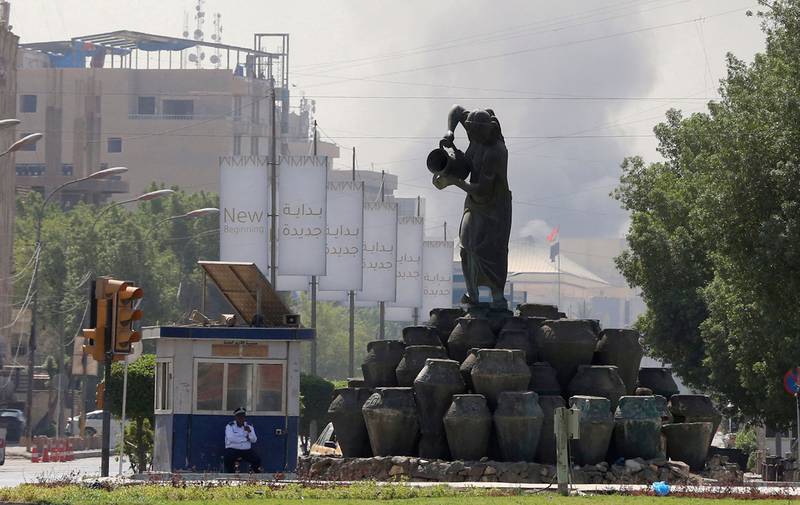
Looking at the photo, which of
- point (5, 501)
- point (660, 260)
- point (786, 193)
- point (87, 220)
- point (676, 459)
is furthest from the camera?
point (87, 220)

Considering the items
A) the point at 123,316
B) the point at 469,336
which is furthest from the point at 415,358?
the point at 123,316

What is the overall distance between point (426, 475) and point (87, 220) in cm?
8312

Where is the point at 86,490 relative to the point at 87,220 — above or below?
below

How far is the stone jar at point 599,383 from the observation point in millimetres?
27531

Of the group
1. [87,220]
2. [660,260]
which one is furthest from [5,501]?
[87,220]

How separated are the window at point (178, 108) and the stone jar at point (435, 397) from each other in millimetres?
143407

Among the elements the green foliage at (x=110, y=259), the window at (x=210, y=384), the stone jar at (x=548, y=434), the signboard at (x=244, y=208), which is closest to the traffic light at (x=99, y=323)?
the window at (x=210, y=384)

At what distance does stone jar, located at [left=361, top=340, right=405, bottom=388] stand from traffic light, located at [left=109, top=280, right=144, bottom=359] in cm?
638

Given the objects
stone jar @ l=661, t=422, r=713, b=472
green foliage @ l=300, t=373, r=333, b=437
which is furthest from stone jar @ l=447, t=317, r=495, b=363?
green foliage @ l=300, t=373, r=333, b=437

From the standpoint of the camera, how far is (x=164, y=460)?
95.0 feet

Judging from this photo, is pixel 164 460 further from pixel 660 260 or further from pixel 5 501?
pixel 660 260

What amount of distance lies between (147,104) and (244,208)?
11320 centimetres

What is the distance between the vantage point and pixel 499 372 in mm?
26953

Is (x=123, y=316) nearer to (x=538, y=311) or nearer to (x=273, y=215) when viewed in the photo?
(x=538, y=311)
